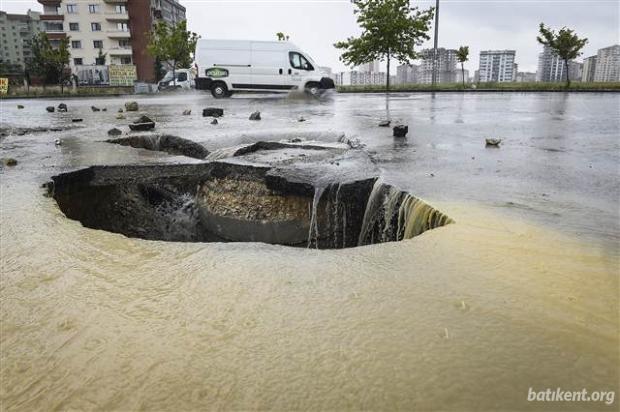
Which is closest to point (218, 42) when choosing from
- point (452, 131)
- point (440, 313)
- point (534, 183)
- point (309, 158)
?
point (452, 131)

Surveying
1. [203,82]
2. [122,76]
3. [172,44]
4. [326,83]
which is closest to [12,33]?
[122,76]

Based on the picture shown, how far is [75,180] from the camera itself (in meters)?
5.17

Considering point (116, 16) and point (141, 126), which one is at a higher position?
point (116, 16)

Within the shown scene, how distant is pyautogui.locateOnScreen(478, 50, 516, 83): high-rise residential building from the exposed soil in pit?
10797 cm

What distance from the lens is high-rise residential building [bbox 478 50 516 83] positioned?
336 feet

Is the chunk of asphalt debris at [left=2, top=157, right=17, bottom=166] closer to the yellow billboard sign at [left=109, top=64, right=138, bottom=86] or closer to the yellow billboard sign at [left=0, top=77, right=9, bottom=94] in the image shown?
the yellow billboard sign at [left=0, top=77, right=9, bottom=94]

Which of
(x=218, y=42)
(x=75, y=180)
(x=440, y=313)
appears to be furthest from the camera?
(x=218, y=42)

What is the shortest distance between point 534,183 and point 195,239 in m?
3.97

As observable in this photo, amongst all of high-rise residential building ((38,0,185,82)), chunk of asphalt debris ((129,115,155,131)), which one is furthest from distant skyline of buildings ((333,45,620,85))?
chunk of asphalt debris ((129,115,155,131))

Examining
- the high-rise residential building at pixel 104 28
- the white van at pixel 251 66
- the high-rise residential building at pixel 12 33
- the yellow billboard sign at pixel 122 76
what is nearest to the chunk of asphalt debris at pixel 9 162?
the white van at pixel 251 66

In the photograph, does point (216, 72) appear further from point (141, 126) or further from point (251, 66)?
point (141, 126)

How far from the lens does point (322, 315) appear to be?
2273 millimetres

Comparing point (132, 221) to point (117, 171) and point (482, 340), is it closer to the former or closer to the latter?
point (117, 171)

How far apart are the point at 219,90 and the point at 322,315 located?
2081 centimetres
